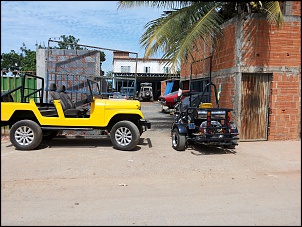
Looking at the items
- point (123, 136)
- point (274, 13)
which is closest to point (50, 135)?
point (123, 136)

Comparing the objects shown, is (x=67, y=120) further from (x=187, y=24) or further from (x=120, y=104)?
(x=187, y=24)

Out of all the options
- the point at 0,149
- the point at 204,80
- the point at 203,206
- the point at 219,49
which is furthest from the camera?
the point at 204,80

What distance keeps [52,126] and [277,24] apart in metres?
6.95

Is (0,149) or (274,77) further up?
(274,77)

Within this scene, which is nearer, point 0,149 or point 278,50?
point 0,149

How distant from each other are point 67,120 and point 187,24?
5.04m

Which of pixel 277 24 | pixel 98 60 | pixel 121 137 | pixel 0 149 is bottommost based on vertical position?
pixel 121 137

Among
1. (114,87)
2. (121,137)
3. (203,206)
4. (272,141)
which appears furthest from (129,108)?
(272,141)

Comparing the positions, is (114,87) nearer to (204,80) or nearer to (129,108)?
(129,108)

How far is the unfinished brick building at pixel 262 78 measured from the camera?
8.48 metres

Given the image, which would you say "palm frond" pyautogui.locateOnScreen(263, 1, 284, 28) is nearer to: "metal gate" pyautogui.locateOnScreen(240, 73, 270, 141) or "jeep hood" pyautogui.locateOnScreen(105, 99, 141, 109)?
"metal gate" pyautogui.locateOnScreen(240, 73, 270, 141)

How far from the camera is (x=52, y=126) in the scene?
731 cm

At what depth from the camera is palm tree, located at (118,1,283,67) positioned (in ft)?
26.4

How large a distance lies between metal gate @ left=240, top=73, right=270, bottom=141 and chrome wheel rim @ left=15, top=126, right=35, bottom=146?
6280mm
